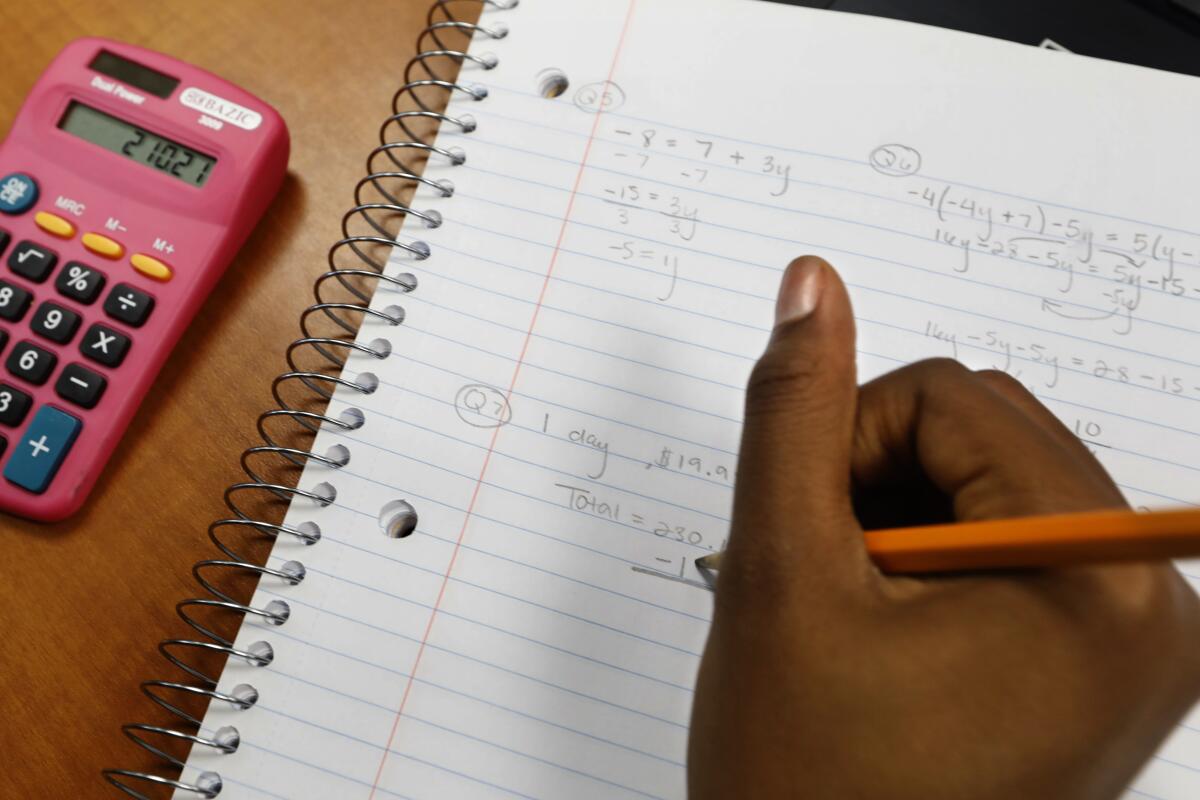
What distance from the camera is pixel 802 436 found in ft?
1.04

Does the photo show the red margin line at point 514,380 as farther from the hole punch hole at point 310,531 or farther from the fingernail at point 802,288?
the fingernail at point 802,288

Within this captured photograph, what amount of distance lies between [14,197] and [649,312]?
0.40 meters

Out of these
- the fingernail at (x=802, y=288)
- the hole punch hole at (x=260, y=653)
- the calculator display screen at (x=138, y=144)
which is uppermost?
the calculator display screen at (x=138, y=144)

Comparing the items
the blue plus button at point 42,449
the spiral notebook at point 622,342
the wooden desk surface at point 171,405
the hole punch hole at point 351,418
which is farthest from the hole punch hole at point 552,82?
the blue plus button at point 42,449

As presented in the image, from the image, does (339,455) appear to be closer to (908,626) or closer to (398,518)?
(398,518)

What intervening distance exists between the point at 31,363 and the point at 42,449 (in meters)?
0.05

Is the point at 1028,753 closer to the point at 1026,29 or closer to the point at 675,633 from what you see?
the point at 675,633

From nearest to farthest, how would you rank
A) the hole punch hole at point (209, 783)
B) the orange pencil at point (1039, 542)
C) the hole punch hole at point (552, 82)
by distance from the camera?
the orange pencil at point (1039, 542) → the hole punch hole at point (209, 783) → the hole punch hole at point (552, 82)

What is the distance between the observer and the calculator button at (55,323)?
479mm

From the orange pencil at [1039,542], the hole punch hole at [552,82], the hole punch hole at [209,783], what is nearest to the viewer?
the orange pencil at [1039,542]

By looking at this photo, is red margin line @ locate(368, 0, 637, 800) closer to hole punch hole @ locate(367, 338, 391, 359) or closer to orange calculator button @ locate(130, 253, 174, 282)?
hole punch hole @ locate(367, 338, 391, 359)

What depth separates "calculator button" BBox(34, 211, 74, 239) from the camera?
502mm

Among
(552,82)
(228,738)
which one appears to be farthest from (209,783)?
(552,82)

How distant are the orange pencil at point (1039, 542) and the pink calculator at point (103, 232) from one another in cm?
42
